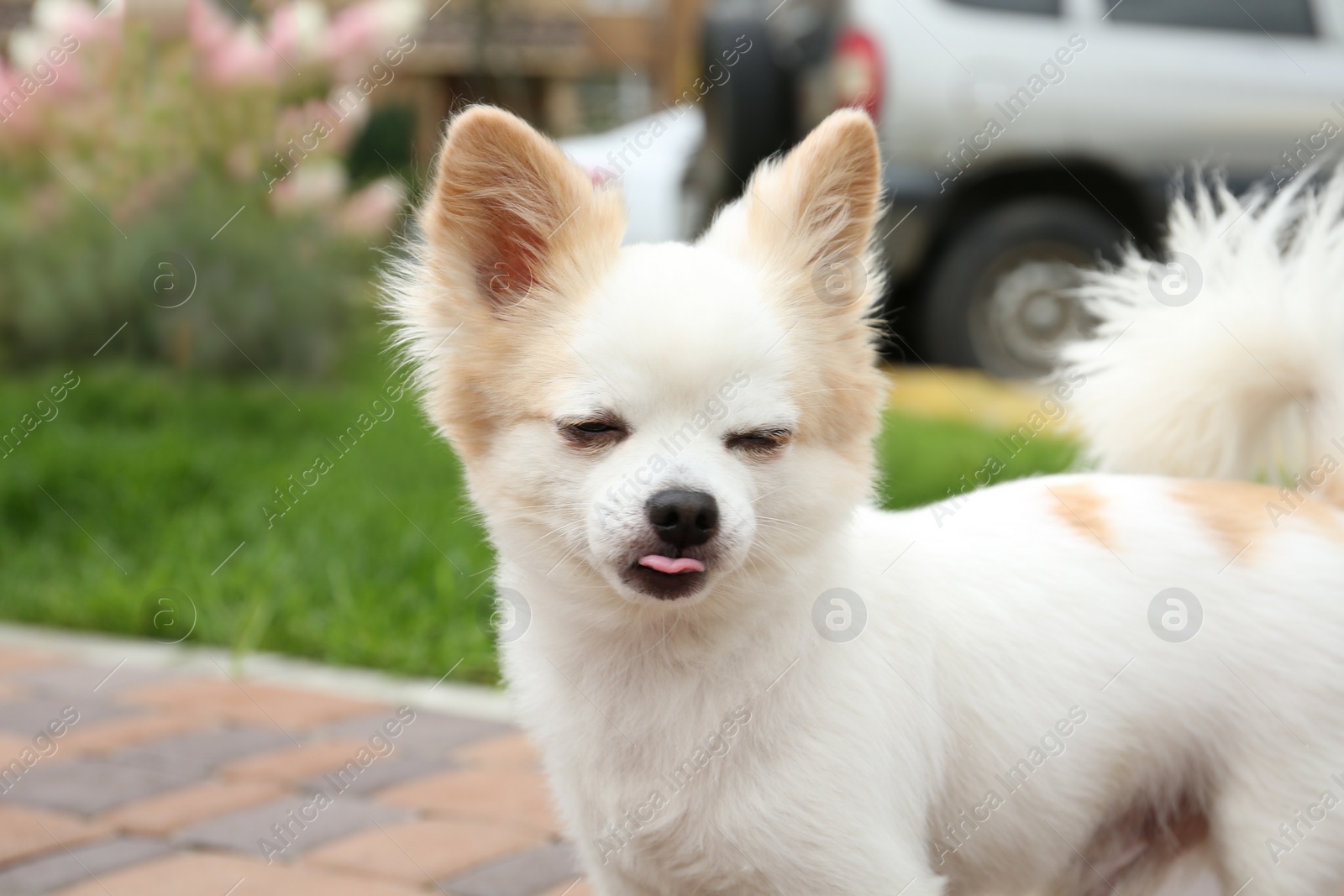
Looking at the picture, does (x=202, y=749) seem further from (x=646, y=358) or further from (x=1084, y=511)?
(x=1084, y=511)

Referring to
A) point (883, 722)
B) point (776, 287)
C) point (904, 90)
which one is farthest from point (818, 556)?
point (904, 90)

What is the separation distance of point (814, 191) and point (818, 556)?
2.32ft

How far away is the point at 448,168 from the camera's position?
8.14 feet

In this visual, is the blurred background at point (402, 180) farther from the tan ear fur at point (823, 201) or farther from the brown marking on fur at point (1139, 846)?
the tan ear fur at point (823, 201)

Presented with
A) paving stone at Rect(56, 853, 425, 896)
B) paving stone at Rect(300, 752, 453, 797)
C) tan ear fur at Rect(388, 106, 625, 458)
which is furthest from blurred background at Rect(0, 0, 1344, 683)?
tan ear fur at Rect(388, 106, 625, 458)

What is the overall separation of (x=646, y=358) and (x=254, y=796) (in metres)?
1.91

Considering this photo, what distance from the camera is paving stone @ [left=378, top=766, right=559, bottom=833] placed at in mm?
3357

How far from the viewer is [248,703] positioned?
4227 millimetres

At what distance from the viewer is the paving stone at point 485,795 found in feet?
11.0

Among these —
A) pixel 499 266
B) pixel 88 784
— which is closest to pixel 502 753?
pixel 88 784

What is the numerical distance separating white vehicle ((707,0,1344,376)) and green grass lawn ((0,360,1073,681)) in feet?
3.84

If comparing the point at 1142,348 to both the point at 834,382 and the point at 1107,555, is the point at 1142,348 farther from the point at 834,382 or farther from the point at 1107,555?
the point at 834,382

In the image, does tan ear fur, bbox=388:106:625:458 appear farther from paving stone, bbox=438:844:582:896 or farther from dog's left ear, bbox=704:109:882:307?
paving stone, bbox=438:844:582:896

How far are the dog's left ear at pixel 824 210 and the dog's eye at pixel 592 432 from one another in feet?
1.57
